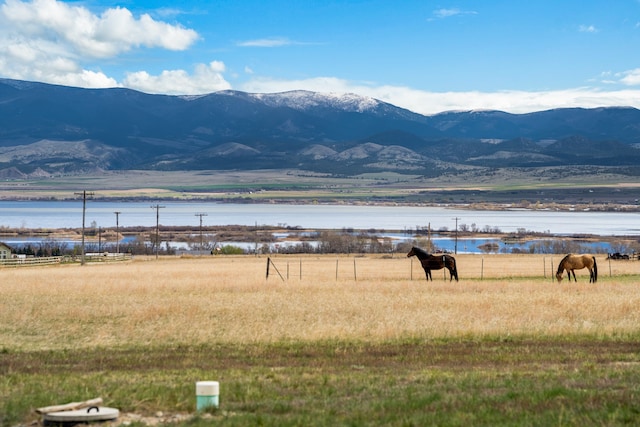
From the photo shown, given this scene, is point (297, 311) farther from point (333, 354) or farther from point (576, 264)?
point (576, 264)

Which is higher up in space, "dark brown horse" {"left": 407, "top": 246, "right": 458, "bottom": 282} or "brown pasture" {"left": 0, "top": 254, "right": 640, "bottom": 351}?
"dark brown horse" {"left": 407, "top": 246, "right": 458, "bottom": 282}

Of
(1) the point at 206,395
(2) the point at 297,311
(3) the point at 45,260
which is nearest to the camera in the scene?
(1) the point at 206,395

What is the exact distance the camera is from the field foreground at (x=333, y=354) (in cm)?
1282

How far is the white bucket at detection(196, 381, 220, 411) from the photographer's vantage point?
41.8ft

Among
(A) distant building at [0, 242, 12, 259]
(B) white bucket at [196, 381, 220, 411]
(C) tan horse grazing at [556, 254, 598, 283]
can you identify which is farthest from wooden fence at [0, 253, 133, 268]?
(B) white bucket at [196, 381, 220, 411]

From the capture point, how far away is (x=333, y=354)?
752 inches

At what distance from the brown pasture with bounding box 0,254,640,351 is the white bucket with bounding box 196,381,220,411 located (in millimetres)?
8467

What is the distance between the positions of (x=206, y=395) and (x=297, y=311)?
49.5ft

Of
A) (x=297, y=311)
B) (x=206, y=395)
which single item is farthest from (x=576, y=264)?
(x=206, y=395)

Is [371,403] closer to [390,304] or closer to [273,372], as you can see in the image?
[273,372]

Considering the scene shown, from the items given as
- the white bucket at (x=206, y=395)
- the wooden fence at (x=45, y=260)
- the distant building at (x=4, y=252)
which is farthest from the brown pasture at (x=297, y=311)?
the distant building at (x=4, y=252)

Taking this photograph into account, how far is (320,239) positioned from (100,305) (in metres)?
94.9

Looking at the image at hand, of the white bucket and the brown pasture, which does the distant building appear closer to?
the brown pasture

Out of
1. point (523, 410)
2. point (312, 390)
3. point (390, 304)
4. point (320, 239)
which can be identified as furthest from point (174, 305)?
point (320, 239)
